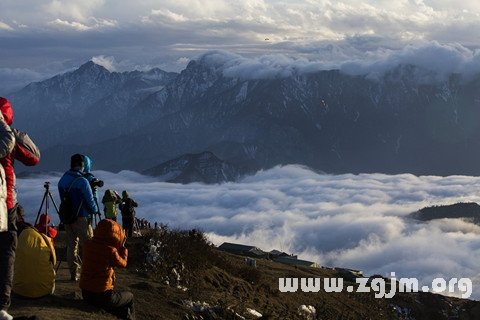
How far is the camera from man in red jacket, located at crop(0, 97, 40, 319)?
8008 mm

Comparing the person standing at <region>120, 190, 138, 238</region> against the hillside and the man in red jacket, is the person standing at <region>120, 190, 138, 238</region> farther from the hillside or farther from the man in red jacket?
the man in red jacket

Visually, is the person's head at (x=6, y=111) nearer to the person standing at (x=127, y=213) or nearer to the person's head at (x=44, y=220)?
the person's head at (x=44, y=220)

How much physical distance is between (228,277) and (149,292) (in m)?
4.93

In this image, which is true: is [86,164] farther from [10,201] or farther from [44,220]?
[10,201]

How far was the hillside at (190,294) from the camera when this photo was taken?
36.0 ft

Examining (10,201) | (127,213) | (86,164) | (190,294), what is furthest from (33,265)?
(127,213)

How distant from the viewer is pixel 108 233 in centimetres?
1028

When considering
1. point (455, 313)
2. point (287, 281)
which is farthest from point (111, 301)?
point (455, 313)

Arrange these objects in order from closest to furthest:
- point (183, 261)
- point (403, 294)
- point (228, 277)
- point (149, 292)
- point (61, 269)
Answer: point (149, 292) < point (61, 269) < point (183, 261) < point (228, 277) < point (403, 294)

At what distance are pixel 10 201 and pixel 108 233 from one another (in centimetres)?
209

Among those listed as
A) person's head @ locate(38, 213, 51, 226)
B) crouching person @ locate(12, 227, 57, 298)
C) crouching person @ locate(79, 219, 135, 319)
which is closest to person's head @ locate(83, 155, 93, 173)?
person's head @ locate(38, 213, 51, 226)

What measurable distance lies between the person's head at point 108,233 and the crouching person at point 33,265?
2.89 ft

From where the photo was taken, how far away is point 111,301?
1062cm

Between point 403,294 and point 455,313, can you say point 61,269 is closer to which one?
point 403,294
